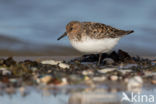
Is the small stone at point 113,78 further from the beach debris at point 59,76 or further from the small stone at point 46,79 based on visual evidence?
the small stone at point 46,79

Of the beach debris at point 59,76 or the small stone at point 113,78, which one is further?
the small stone at point 113,78

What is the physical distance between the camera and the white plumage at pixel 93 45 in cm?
729

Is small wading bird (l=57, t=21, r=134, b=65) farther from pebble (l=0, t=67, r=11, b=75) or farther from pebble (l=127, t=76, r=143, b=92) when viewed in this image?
pebble (l=127, t=76, r=143, b=92)

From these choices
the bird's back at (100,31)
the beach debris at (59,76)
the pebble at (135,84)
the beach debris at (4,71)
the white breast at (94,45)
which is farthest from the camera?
the bird's back at (100,31)

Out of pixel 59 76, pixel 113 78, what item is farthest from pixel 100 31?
pixel 59 76

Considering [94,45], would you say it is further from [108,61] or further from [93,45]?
[108,61]

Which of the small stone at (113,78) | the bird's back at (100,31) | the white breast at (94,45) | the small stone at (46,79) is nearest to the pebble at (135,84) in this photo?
the small stone at (113,78)

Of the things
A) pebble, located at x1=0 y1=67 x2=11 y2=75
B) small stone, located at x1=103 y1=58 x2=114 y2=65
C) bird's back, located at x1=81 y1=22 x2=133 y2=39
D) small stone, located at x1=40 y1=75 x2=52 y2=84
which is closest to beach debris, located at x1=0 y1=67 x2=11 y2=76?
pebble, located at x1=0 y1=67 x2=11 y2=75

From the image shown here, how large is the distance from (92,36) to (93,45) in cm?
22

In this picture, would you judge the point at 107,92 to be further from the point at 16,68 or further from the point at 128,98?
the point at 16,68

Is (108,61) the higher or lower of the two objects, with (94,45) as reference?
lower

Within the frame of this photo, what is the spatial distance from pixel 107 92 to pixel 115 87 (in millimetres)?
379

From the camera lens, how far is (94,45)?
733 cm

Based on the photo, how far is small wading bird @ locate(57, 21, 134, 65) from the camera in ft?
24.1
